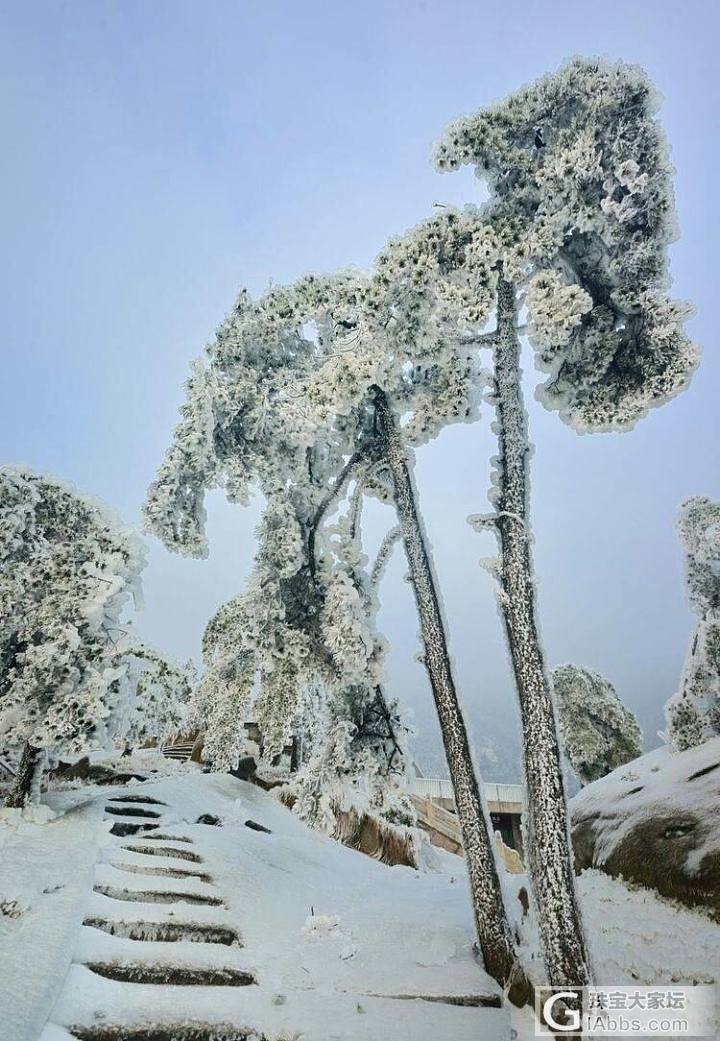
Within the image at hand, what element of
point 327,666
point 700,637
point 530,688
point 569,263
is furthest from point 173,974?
point 700,637

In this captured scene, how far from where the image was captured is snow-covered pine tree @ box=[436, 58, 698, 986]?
6.24 metres

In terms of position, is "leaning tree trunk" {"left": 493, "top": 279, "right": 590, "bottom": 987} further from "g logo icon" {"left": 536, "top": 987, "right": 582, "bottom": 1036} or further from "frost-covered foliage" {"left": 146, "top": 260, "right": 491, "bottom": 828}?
"frost-covered foliage" {"left": 146, "top": 260, "right": 491, "bottom": 828}

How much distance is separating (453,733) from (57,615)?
6.73 meters

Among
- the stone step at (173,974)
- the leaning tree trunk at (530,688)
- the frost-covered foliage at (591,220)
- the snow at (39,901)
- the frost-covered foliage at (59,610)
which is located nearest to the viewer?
the snow at (39,901)

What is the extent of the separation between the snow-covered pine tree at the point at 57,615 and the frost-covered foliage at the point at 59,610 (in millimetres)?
16

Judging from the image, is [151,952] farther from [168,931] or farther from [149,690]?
[149,690]

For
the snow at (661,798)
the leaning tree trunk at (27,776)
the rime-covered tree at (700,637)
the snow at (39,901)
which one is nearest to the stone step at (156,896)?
the snow at (39,901)

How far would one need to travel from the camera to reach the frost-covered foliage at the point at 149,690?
30.6 feet

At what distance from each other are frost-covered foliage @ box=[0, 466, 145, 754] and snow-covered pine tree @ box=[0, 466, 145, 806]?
16mm

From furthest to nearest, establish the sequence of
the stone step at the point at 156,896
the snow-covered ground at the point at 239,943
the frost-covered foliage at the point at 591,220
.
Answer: the frost-covered foliage at the point at 591,220 < the stone step at the point at 156,896 < the snow-covered ground at the point at 239,943

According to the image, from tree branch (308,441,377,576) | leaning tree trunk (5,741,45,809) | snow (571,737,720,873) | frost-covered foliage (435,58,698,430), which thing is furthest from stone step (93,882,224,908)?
frost-covered foliage (435,58,698,430)

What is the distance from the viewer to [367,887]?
9.27 meters

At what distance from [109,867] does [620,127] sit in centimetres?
1147

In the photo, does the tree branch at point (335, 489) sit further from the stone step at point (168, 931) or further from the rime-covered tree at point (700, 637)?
the rime-covered tree at point (700, 637)
